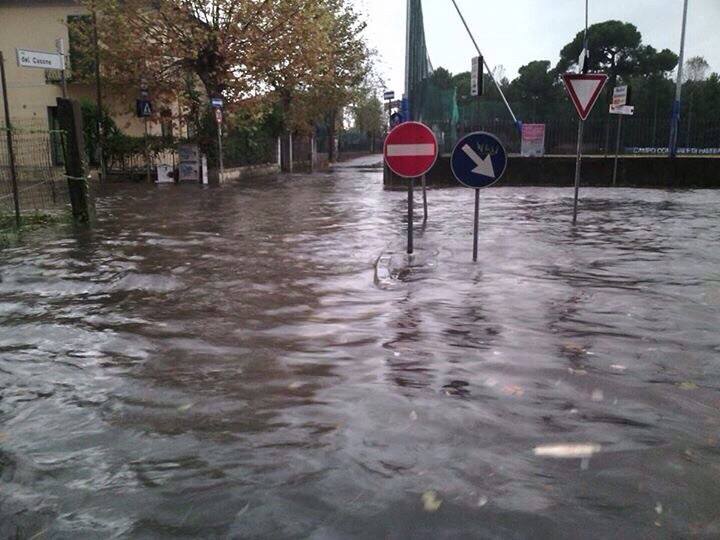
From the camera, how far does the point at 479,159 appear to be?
26.3 feet

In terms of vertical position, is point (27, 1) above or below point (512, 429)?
above

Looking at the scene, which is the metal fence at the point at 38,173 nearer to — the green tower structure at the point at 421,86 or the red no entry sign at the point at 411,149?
the red no entry sign at the point at 411,149

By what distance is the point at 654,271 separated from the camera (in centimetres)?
781

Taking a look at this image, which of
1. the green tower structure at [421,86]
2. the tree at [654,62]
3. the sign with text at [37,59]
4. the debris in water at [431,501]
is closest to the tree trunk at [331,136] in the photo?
the tree at [654,62]

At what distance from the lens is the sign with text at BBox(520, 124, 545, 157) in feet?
79.7

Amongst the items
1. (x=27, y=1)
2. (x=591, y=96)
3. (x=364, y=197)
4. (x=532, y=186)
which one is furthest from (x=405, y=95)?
(x=27, y=1)

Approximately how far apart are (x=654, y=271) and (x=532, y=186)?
626 inches

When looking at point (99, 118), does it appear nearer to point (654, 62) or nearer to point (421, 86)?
point (421, 86)

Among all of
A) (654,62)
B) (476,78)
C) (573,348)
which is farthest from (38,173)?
(654,62)

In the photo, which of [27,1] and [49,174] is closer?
[49,174]

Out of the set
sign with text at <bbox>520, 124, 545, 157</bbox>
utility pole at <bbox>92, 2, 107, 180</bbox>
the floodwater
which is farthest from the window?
the floodwater

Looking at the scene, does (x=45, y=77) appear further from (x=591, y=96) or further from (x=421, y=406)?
(x=421, y=406)

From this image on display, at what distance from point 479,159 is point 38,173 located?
12.6 metres

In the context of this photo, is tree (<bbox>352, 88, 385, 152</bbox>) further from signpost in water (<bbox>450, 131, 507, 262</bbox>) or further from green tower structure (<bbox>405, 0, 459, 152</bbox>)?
signpost in water (<bbox>450, 131, 507, 262</bbox>)
